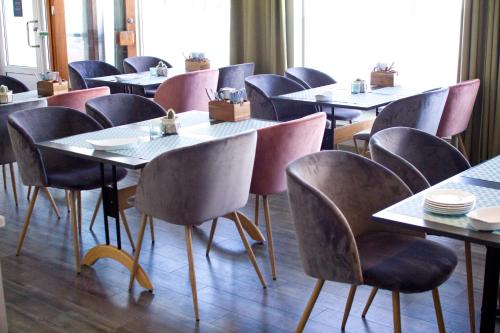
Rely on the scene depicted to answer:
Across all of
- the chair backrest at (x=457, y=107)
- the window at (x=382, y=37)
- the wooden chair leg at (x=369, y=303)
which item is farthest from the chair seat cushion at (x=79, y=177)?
the window at (x=382, y=37)

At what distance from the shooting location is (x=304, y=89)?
5.34m

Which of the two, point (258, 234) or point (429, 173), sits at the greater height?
point (429, 173)

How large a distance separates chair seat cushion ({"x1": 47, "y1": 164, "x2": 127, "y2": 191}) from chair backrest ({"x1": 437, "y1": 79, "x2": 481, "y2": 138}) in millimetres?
2238

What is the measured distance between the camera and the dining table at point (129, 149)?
3232 millimetres

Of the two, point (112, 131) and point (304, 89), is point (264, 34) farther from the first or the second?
point (112, 131)

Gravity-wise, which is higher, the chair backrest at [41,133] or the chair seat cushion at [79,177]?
the chair backrest at [41,133]

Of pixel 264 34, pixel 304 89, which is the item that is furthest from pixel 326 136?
pixel 264 34

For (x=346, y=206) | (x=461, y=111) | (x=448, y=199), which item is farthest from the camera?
(x=461, y=111)

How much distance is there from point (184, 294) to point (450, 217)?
156cm

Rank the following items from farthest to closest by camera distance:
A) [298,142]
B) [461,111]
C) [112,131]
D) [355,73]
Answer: [355,73]
[461,111]
[112,131]
[298,142]

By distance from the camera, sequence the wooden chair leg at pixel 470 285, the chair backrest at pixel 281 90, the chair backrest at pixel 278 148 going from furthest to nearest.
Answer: the chair backrest at pixel 281 90, the chair backrest at pixel 278 148, the wooden chair leg at pixel 470 285

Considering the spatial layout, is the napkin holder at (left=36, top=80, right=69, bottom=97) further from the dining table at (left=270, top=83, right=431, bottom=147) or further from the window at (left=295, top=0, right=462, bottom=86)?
the window at (left=295, top=0, right=462, bottom=86)

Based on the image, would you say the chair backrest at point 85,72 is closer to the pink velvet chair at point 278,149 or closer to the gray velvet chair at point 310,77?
the gray velvet chair at point 310,77

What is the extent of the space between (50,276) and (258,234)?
45.2 inches
